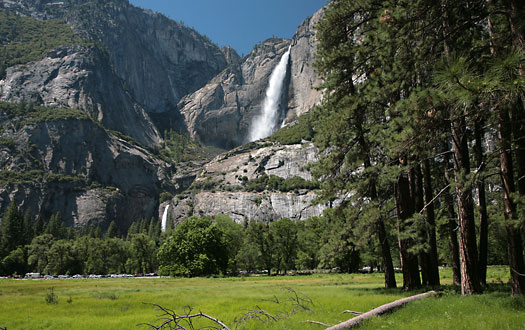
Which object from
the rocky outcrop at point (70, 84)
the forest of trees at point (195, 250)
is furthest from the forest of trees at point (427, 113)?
the rocky outcrop at point (70, 84)

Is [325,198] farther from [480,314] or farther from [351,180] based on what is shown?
[480,314]

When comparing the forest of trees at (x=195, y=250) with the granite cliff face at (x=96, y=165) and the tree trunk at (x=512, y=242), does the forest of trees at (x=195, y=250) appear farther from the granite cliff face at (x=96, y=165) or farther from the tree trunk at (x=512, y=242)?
the granite cliff face at (x=96, y=165)

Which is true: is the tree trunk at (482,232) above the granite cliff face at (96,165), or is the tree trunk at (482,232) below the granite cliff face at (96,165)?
→ below

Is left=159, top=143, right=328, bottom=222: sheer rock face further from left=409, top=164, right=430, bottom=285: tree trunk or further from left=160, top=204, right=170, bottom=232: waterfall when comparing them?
left=409, top=164, right=430, bottom=285: tree trunk

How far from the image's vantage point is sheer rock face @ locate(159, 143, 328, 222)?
12462 cm

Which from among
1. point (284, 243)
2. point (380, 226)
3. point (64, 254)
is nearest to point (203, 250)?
point (284, 243)

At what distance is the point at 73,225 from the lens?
407ft

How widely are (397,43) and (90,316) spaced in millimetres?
14973

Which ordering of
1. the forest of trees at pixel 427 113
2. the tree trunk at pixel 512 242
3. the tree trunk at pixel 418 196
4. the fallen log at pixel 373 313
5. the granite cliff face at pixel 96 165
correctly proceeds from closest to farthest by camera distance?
1. the forest of trees at pixel 427 113
2. the fallen log at pixel 373 313
3. the tree trunk at pixel 512 242
4. the tree trunk at pixel 418 196
5. the granite cliff face at pixel 96 165

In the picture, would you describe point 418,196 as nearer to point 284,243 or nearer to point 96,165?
point 284,243

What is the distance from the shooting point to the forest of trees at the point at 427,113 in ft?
25.1

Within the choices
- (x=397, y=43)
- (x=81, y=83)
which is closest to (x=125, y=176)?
(x=81, y=83)

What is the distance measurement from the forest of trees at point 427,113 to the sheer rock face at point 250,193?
304ft

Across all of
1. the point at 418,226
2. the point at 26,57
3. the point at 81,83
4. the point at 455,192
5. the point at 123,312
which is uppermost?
the point at 26,57
